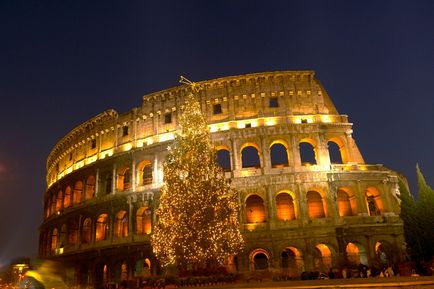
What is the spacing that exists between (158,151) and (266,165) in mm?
9302

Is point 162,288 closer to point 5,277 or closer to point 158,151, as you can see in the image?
point 158,151

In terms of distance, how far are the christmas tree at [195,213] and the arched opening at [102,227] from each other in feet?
47.6

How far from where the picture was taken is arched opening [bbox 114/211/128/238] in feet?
101

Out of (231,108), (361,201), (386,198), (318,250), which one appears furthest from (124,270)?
(386,198)

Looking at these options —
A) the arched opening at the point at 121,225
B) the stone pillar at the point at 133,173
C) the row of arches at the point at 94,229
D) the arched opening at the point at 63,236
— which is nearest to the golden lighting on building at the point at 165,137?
the stone pillar at the point at 133,173

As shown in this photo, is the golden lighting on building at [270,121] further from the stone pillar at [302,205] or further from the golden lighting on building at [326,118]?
the stone pillar at [302,205]

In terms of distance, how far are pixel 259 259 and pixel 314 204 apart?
20.1 ft

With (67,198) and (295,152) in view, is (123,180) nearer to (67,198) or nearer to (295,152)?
(67,198)

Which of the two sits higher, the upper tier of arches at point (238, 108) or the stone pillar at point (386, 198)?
the upper tier of arches at point (238, 108)

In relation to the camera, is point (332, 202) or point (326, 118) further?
point (326, 118)

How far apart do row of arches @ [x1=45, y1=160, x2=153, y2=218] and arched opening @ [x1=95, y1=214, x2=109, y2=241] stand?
2.39 m

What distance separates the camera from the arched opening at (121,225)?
1217 inches

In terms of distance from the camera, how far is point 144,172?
3306cm

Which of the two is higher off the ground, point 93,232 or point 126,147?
point 126,147
